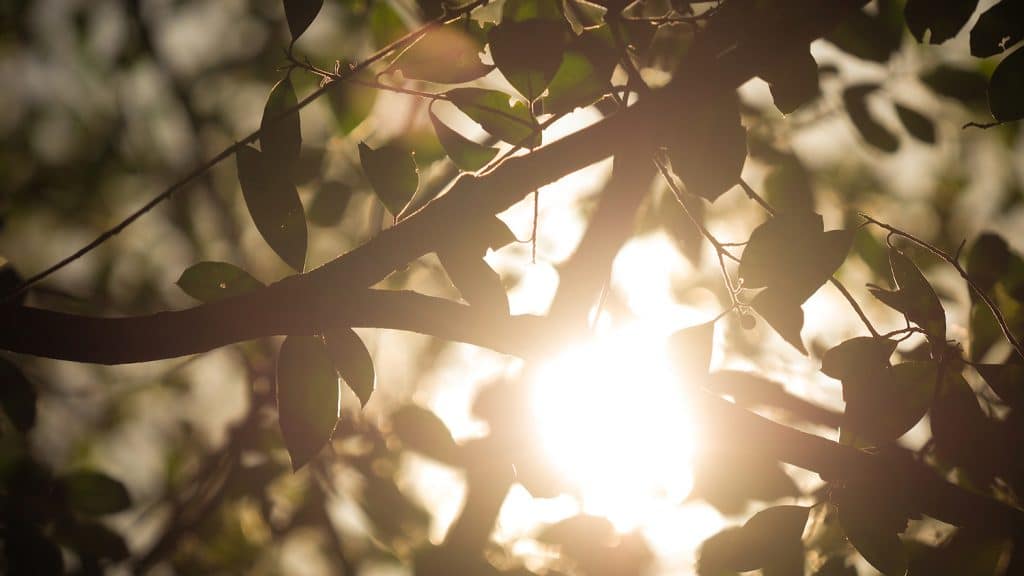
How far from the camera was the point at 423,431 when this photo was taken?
132 cm

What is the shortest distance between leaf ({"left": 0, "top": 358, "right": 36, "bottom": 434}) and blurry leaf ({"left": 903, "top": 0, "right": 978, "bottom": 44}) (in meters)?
1.47

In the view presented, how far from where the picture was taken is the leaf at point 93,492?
4.62ft

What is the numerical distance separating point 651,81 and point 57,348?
1290 mm

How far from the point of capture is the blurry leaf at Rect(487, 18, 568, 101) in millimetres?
756

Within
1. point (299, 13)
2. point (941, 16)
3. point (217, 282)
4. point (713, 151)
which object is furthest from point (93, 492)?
point (941, 16)

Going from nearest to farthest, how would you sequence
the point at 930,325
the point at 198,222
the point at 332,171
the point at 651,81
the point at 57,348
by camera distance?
the point at 57,348, the point at 930,325, the point at 651,81, the point at 332,171, the point at 198,222

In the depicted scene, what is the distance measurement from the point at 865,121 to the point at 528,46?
96 centimetres

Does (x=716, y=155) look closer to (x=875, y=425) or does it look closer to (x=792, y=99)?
(x=792, y=99)

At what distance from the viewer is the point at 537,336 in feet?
2.54

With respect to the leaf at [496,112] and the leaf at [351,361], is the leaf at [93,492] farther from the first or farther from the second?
the leaf at [496,112]

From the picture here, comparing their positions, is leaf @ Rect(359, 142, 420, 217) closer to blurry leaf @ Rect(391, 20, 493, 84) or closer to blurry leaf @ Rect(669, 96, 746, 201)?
blurry leaf @ Rect(391, 20, 493, 84)

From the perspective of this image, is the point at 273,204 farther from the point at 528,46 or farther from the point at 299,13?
the point at 528,46

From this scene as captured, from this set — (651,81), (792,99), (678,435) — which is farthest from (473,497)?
(651,81)

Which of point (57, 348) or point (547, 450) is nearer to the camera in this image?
point (57, 348)
